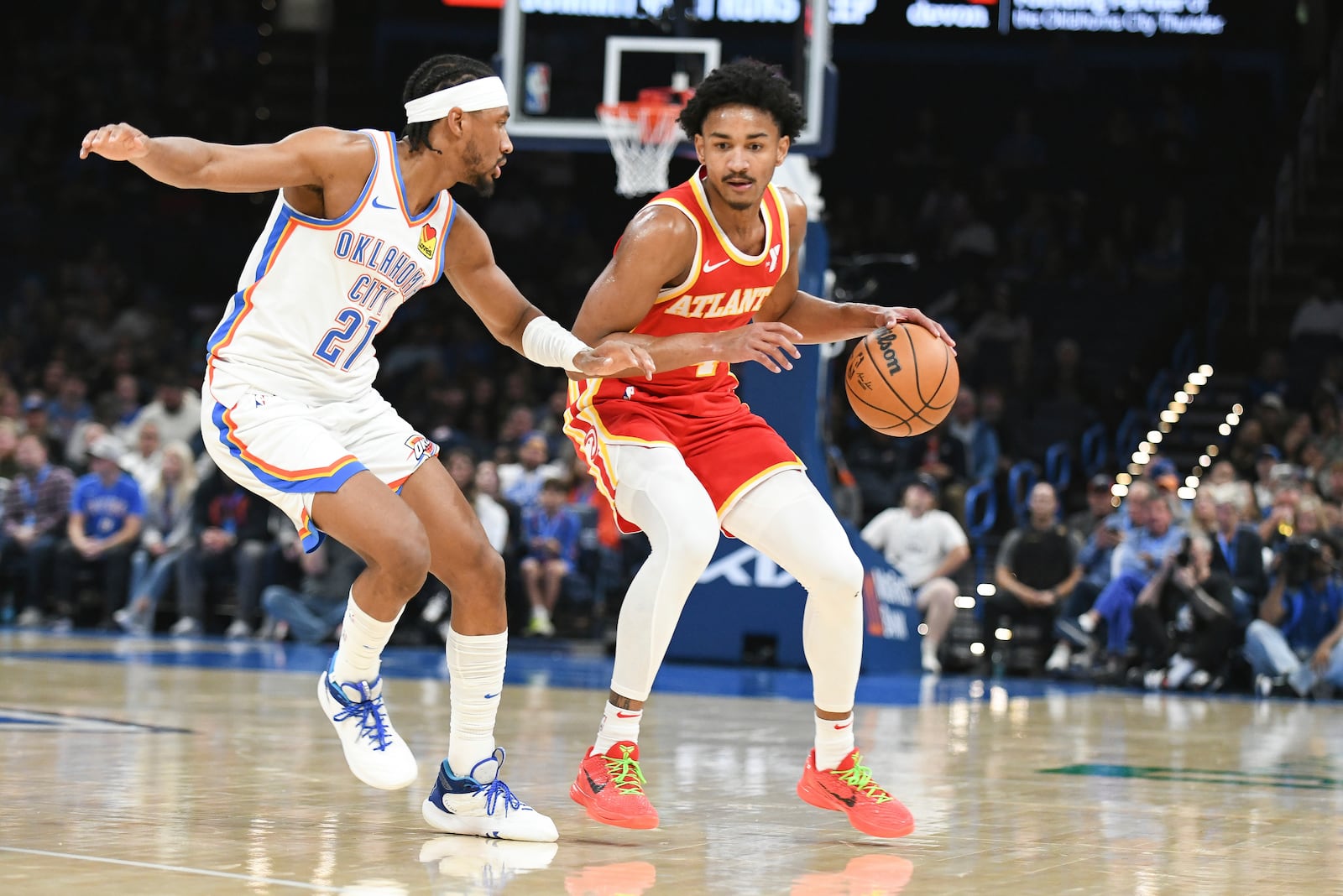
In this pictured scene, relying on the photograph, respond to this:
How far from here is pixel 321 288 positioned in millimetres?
4906

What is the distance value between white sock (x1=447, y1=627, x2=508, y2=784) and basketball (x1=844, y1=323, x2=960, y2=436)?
1351 mm

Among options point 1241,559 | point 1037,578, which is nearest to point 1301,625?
point 1241,559

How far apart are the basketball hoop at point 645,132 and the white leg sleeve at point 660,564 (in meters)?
6.15

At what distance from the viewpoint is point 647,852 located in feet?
14.8

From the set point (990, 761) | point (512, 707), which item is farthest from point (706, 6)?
point (990, 761)

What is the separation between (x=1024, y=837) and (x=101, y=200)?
1924 centimetres

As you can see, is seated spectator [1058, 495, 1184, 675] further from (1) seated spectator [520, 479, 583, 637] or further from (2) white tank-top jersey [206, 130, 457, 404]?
(2) white tank-top jersey [206, 130, 457, 404]

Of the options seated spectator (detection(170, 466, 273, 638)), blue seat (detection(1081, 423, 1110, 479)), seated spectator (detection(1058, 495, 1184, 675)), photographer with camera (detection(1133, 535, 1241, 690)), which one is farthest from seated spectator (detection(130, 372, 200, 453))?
photographer with camera (detection(1133, 535, 1241, 690))

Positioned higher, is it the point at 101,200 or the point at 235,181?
the point at 101,200

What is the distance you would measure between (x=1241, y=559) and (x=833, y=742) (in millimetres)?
7668

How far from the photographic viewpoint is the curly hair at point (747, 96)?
16.8 ft

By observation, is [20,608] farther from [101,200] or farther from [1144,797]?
[1144,797]

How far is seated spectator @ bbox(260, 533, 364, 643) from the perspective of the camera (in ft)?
44.7

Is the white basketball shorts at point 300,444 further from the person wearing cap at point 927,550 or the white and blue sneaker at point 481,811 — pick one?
the person wearing cap at point 927,550
